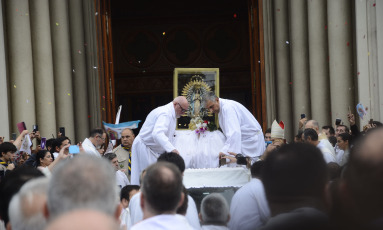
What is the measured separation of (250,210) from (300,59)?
8.29 metres

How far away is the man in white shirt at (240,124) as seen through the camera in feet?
27.6

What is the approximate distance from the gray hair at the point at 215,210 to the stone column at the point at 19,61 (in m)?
7.47

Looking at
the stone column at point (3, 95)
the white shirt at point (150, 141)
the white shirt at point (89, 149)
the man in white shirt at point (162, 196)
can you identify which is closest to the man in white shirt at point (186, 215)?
the man in white shirt at point (162, 196)

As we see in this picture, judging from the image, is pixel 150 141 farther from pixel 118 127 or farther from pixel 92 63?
pixel 92 63

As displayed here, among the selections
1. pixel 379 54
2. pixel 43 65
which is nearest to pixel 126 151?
pixel 43 65

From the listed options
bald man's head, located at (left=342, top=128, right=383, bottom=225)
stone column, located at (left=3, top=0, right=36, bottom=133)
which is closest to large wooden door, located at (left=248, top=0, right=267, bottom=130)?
stone column, located at (left=3, top=0, right=36, bottom=133)

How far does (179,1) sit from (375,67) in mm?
8324

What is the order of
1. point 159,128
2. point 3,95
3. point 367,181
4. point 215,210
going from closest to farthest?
point 367,181, point 215,210, point 159,128, point 3,95

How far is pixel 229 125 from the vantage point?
8383 mm

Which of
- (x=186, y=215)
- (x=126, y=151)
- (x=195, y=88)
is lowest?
(x=126, y=151)

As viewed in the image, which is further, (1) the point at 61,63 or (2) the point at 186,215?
(1) the point at 61,63

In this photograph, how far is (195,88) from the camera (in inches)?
428

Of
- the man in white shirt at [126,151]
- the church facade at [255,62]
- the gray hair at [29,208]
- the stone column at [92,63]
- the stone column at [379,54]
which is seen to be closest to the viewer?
the gray hair at [29,208]

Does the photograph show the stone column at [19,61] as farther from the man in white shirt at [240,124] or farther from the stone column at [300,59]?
the stone column at [300,59]
